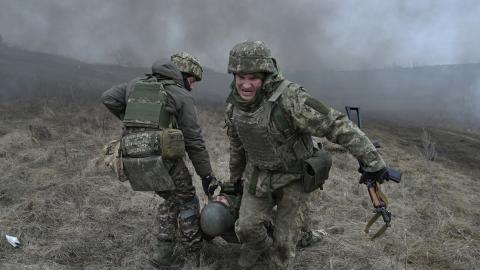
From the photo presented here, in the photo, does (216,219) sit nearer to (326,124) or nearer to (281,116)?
(281,116)

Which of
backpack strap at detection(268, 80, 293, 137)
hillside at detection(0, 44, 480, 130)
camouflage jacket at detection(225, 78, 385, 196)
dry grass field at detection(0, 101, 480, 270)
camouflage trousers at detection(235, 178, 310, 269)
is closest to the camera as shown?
camouflage jacket at detection(225, 78, 385, 196)

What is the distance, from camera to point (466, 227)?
182 inches

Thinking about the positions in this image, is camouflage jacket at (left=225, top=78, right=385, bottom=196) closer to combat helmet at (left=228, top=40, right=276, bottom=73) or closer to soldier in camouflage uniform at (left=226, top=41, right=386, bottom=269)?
soldier in camouflage uniform at (left=226, top=41, right=386, bottom=269)

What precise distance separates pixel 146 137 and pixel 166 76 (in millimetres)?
513

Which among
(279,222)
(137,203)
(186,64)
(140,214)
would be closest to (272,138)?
(279,222)

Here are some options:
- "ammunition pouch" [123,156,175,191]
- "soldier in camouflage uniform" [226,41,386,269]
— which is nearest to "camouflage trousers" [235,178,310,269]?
"soldier in camouflage uniform" [226,41,386,269]

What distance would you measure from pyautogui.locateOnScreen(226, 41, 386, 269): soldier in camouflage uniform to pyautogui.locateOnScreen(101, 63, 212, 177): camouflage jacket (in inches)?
11.5

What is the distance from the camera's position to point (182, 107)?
3.48m

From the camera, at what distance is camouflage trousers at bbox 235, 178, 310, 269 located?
10.7ft

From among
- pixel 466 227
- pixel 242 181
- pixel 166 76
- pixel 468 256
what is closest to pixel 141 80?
pixel 166 76

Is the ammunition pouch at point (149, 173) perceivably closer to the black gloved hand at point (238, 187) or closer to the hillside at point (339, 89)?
the black gloved hand at point (238, 187)

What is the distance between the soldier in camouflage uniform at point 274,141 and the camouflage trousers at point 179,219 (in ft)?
1.35

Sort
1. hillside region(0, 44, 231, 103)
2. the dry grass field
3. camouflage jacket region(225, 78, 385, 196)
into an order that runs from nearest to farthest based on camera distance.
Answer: camouflage jacket region(225, 78, 385, 196) < the dry grass field < hillside region(0, 44, 231, 103)

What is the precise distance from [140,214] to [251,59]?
2414 millimetres
